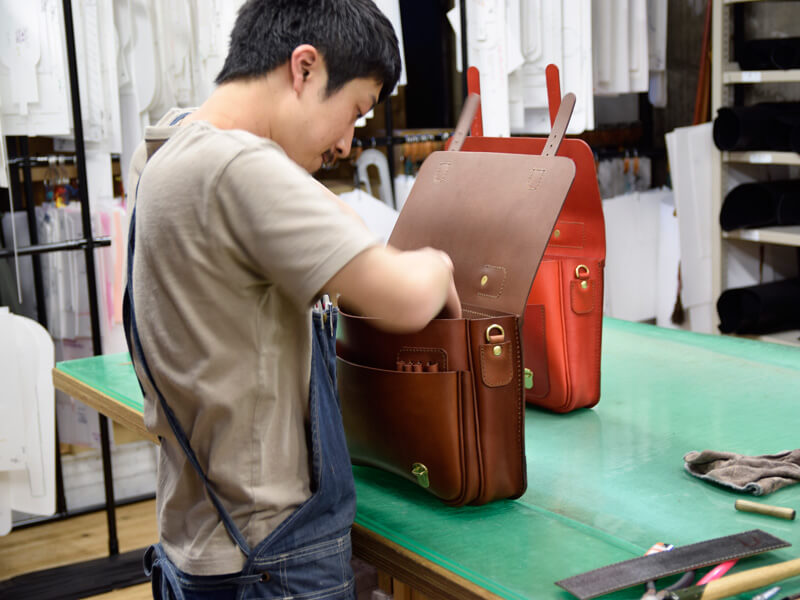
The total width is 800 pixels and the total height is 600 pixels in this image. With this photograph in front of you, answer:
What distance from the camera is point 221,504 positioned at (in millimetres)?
1040

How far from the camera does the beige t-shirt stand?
91cm

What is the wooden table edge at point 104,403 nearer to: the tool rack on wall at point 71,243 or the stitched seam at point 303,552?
the stitched seam at point 303,552

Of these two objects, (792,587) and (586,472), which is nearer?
(792,587)

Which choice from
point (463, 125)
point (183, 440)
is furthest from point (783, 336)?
point (183, 440)

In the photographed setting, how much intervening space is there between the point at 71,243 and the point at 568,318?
1.90m

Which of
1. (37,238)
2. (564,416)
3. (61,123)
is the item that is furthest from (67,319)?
(564,416)

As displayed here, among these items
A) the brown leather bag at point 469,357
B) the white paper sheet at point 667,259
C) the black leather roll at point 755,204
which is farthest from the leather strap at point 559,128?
the white paper sheet at point 667,259

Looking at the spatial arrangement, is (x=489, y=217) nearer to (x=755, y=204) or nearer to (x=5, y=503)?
(x=5, y=503)

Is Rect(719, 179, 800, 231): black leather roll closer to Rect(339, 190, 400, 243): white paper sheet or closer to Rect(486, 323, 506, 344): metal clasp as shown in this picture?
Rect(339, 190, 400, 243): white paper sheet

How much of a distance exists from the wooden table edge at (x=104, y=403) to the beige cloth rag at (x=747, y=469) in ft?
3.01

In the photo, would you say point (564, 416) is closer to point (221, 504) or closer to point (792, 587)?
point (792, 587)

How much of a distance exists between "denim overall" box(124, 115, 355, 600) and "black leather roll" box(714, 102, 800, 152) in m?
3.10

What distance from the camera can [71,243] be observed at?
2.98 meters

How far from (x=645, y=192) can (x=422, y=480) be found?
11.8ft
